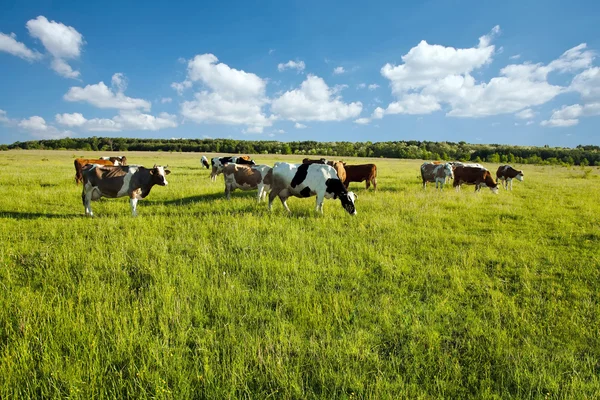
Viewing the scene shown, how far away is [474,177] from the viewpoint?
18.8 metres

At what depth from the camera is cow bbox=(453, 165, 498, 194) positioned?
1861 centimetres

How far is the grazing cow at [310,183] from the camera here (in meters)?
10.5

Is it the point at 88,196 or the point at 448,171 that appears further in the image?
the point at 448,171

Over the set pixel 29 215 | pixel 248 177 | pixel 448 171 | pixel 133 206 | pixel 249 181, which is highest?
pixel 448 171

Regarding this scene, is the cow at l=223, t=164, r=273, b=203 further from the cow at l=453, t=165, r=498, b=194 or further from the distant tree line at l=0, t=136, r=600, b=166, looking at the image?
the distant tree line at l=0, t=136, r=600, b=166

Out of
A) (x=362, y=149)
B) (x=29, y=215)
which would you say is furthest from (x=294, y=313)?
(x=362, y=149)

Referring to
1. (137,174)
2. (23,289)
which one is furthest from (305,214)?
(23,289)

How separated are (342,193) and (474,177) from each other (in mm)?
12794

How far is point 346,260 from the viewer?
19.6ft

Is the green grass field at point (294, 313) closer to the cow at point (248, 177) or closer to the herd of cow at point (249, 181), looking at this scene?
the herd of cow at point (249, 181)

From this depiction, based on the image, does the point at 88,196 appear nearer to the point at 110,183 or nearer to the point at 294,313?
the point at 110,183

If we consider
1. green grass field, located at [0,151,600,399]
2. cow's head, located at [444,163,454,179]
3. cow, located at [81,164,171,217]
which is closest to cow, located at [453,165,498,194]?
cow's head, located at [444,163,454,179]

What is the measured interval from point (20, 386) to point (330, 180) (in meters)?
9.04

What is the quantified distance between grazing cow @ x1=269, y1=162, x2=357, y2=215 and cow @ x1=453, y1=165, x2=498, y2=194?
466 inches
